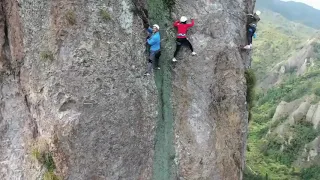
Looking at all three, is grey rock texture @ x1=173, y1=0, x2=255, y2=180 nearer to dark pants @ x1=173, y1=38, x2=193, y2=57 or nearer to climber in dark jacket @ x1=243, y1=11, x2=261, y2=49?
dark pants @ x1=173, y1=38, x2=193, y2=57

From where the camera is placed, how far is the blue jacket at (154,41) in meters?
19.5

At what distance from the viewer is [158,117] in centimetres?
2091

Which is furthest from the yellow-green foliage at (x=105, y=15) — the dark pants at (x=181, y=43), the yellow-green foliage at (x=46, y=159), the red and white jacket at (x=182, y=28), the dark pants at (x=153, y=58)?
the yellow-green foliage at (x=46, y=159)

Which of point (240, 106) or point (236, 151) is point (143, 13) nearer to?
point (240, 106)

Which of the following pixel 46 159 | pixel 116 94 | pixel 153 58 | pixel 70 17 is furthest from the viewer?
pixel 153 58

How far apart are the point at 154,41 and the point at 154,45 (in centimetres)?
27

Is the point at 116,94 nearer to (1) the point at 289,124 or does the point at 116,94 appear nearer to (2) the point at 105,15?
(2) the point at 105,15

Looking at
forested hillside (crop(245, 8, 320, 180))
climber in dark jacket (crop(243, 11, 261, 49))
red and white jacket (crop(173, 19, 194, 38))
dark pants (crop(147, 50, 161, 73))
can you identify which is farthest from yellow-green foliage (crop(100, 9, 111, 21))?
forested hillside (crop(245, 8, 320, 180))

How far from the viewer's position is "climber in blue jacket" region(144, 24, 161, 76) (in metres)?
19.5

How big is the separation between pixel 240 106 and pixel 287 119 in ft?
249

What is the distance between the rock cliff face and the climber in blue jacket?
0.43m

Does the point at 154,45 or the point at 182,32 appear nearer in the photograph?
the point at 154,45

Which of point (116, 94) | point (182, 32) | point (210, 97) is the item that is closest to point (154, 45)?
point (182, 32)

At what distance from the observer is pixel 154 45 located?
19812 mm
